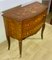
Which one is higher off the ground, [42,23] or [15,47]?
[42,23]

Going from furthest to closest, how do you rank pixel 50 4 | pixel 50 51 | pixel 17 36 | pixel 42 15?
pixel 50 4, pixel 50 51, pixel 42 15, pixel 17 36

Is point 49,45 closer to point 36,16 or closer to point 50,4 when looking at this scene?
point 36,16

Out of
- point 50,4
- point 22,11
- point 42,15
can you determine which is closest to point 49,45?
point 42,15

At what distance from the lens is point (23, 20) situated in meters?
1.97

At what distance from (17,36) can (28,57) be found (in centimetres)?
42

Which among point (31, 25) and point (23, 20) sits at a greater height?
point (23, 20)

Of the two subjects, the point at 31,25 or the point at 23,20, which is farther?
the point at 31,25

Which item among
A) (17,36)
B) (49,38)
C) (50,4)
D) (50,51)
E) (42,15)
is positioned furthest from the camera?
(50,4)

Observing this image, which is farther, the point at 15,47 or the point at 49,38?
the point at 49,38

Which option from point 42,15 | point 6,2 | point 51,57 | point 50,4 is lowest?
point 51,57

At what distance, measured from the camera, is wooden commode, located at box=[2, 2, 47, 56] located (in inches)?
79.2

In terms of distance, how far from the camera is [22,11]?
7.22ft

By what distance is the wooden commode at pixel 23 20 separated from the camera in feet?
6.60

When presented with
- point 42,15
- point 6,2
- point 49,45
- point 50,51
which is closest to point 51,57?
point 50,51
